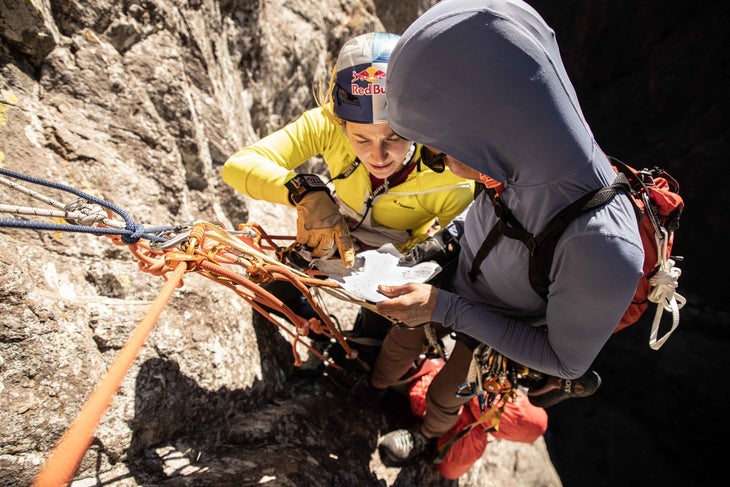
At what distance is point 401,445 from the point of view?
3.21m

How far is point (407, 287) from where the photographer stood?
7.20ft

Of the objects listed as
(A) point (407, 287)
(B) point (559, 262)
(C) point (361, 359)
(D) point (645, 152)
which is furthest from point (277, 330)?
(D) point (645, 152)

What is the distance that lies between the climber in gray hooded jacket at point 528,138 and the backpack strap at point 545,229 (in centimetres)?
3

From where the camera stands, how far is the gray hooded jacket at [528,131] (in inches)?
51.9

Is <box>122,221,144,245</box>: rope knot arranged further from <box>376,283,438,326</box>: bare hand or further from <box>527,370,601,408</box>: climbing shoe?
<box>527,370,601,408</box>: climbing shoe

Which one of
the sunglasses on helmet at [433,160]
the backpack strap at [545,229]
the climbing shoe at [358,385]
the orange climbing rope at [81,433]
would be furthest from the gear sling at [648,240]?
the climbing shoe at [358,385]

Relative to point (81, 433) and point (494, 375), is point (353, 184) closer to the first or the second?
point (494, 375)

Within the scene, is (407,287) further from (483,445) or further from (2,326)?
(483,445)

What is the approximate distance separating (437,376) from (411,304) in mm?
1158

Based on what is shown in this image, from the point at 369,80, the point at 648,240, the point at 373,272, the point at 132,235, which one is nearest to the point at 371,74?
the point at 369,80

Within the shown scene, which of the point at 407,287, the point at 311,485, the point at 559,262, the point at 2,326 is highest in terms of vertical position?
the point at 559,262

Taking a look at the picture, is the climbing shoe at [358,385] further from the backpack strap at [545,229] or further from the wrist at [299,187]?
the backpack strap at [545,229]

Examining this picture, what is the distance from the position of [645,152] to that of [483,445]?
1056cm

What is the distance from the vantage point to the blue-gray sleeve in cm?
150
